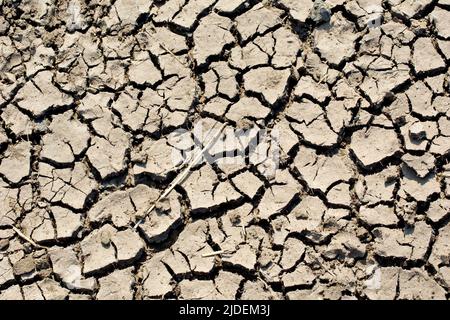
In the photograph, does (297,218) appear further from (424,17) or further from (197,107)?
(424,17)

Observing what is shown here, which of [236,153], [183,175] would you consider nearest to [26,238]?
[183,175]

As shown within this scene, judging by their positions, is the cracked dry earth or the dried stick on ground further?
the dried stick on ground

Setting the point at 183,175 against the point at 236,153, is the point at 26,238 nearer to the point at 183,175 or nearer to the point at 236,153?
the point at 183,175

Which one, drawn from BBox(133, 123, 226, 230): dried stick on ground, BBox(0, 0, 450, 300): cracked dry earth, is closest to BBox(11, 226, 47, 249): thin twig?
BBox(0, 0, 450, 300): cracked dry earth

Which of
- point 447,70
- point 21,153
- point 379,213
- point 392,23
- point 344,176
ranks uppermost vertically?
point 392,23

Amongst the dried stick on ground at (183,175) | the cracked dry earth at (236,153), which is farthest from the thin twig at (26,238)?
the dried stick on ground at (183,175)

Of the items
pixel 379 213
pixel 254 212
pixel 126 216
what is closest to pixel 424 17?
pixel 379 213

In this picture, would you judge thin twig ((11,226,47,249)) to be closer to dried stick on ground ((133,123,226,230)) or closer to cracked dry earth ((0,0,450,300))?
cracked dry earth ((0,0,450,300))

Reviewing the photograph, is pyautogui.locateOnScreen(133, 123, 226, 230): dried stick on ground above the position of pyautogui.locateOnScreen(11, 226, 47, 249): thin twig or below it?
above
